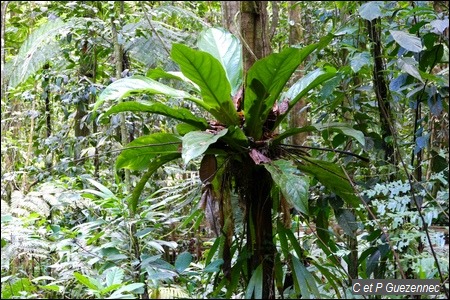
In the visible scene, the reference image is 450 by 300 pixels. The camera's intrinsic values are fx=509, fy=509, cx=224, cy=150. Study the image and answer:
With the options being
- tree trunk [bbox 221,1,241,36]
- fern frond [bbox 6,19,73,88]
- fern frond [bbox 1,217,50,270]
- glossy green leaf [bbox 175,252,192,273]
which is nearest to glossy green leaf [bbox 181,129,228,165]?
glossy green leaf [bbox 175,252,192,273]

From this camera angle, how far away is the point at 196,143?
1.65 metres

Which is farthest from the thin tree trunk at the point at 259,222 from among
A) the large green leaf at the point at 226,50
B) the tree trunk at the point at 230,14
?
the tree trunk at the point at 230,14

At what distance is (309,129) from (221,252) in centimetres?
61

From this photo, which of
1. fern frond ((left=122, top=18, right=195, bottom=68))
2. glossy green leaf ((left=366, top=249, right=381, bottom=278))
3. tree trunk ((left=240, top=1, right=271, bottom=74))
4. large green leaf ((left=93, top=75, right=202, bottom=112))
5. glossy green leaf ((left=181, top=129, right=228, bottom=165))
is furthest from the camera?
fern frond ((left=122, top=18, right=195, bottom=68))

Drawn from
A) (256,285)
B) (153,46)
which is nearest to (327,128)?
(256,285)

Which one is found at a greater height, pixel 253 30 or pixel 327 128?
pixel 253 30

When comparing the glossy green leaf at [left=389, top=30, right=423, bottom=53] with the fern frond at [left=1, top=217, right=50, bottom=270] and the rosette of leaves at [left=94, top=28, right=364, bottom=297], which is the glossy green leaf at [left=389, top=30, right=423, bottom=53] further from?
the fern frond at [left=1, top=217, right=50, bottom=270]

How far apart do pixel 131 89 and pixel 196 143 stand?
38 centimetres

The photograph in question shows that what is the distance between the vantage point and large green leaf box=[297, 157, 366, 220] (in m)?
1.97

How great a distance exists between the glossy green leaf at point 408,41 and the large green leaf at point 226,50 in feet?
2.06

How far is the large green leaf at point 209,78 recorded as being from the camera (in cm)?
173

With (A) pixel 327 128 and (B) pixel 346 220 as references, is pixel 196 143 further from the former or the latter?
(B) pixel 346 220

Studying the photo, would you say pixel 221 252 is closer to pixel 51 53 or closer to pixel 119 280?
pixel 119 280

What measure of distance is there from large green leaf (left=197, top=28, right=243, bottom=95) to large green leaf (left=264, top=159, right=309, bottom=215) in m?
0.51
